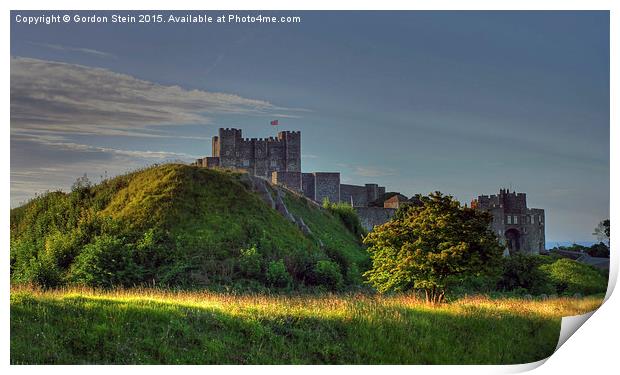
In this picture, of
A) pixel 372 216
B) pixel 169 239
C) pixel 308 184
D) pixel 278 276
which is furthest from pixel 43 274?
pixel 308 184

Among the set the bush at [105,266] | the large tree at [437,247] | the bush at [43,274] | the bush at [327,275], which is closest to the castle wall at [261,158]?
the bush at [327,275]

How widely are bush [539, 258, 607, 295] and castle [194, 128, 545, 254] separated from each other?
14187mm

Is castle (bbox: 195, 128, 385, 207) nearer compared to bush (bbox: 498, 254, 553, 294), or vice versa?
bush (bbox: 498, 254, 553, 294)

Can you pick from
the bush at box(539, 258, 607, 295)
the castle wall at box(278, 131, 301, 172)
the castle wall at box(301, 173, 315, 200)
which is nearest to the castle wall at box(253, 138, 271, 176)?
the castle wall at box(278, 131, 301, 172)

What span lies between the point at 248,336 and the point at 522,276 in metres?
14.6

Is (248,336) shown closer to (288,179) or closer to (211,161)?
(288,179)

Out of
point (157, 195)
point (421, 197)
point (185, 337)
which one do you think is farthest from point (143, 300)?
point (157, 195)

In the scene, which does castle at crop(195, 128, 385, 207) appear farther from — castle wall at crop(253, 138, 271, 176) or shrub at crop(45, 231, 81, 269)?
shrub at crop(45, 231, 81, 269)

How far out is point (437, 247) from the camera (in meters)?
17.2

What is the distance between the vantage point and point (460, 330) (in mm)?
15336

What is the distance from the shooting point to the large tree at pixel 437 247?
55.8 ft

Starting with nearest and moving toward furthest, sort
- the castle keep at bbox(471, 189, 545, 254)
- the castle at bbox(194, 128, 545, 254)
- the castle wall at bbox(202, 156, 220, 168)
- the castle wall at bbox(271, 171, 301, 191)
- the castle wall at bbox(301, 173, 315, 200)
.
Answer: the castle at bbox(194, 128, 545, 254) → the castle keep at bbox(471, 189, 545, 254) → the castle wall at bbox(271, 171, 301, 191) → the castle wall at bbox(202, 156, 220, 168) → the castle wall at bbox(301, 173, 315, 200)

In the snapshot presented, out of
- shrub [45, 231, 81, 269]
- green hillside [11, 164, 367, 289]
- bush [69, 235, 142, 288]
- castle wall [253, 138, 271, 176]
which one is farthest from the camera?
castle wall [253, 138, 271, 176]

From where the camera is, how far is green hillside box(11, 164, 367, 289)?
20.1 meters
